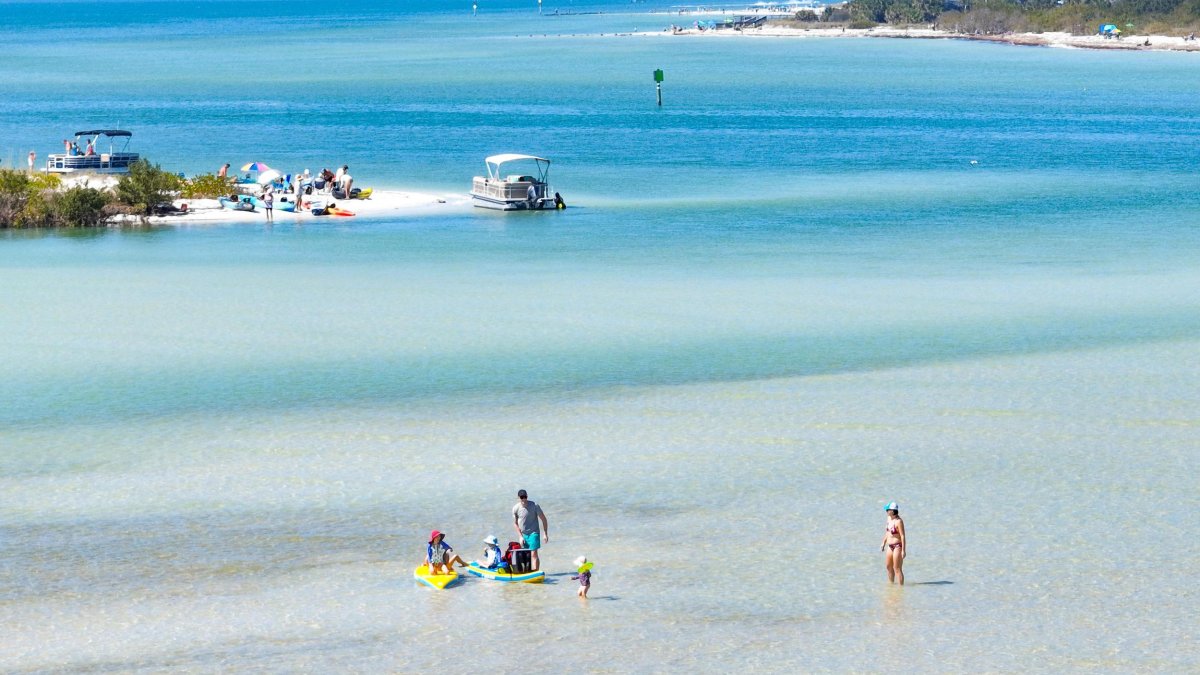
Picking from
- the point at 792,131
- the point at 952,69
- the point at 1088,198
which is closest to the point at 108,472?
the point at 1088,198

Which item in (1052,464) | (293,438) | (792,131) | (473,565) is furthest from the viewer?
(792,131)

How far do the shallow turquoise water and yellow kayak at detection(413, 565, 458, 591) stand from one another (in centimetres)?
25

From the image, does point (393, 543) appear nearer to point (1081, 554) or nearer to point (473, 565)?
point (473, 565)

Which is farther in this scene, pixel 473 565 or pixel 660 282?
pixel 660 282

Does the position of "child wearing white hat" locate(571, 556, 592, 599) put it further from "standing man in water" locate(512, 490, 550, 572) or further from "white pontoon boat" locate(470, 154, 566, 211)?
"white pontoon boat" locate(470, 154, 566, 211)

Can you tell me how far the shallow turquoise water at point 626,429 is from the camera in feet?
86.2

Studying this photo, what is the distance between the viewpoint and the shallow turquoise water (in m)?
26.3

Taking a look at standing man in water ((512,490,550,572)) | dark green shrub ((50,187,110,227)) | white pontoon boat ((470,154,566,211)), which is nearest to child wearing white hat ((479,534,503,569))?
standing man in water ((512,490,550,572))

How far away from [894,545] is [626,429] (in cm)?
1183

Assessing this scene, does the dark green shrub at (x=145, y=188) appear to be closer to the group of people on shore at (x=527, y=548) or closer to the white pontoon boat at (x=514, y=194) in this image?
the white pontoon boat at (x=514, y=194)

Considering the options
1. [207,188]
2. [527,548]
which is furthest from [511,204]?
[527,548]

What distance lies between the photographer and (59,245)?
68500 mm

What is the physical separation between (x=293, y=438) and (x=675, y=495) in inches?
385

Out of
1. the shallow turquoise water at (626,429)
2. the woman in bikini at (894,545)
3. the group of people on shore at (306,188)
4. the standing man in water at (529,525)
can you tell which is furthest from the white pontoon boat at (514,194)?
the woman in bikini at (894,545)
